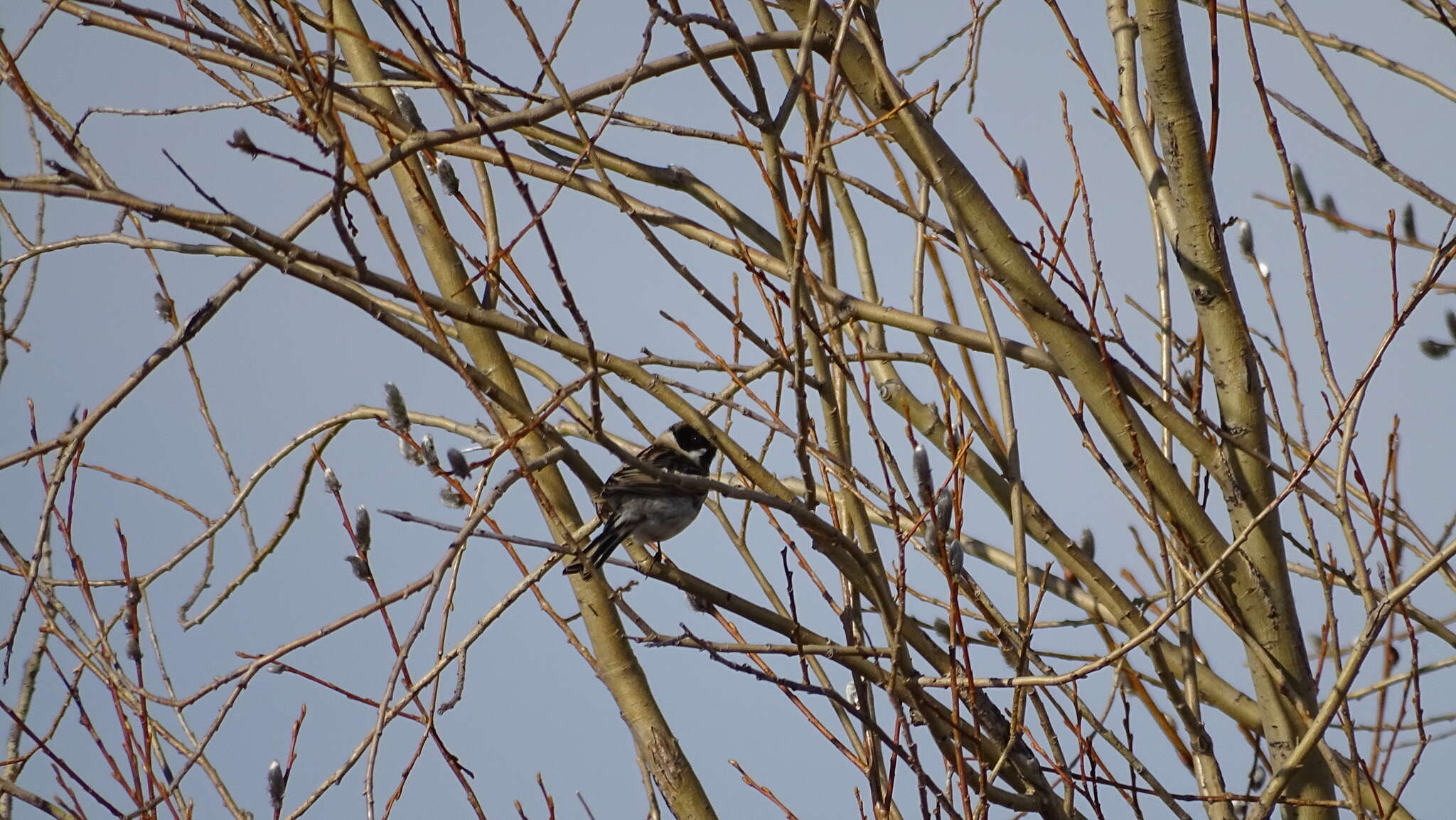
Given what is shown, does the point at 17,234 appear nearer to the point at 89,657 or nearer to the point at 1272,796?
the point at 89,657

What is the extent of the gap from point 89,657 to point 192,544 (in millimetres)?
473

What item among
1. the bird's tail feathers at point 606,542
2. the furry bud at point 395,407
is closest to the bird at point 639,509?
the bird's tail feathers at point 606,542

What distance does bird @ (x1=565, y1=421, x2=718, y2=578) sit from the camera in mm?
2898

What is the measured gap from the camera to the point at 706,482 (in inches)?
72.4

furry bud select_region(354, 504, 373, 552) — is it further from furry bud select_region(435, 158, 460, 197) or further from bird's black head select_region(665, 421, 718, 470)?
bird's black head select_region(665, 421, 718, 470)

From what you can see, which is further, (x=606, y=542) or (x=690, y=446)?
(x=690, y=446)

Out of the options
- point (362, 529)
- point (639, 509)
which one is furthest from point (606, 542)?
point (362, 529)

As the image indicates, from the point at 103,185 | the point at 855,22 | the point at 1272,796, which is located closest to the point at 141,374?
the point at 103,185

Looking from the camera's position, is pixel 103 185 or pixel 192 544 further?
pixel 192 544

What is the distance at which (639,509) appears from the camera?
3354 millimetres

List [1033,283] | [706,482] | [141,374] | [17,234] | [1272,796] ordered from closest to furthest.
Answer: [706,482], [1272,796], [141,374], [1033,283], [17,234]

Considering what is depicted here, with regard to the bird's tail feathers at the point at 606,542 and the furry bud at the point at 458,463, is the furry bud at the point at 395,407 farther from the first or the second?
the bird's tail feathers at the point at 606,542

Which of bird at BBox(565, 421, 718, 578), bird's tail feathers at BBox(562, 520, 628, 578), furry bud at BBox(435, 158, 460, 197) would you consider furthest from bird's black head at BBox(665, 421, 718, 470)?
furry bud at BBox(435, 158, 460, 197)

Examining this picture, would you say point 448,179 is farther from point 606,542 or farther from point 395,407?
point 606,542
